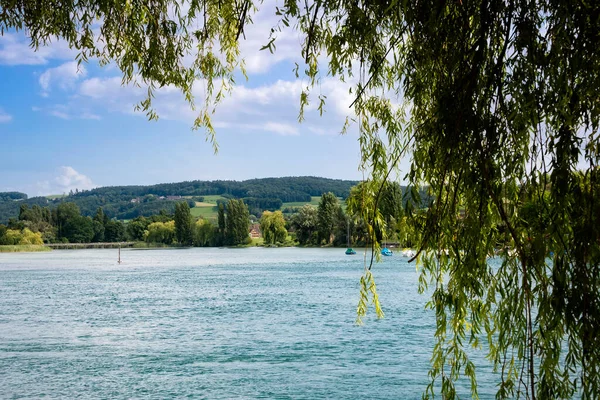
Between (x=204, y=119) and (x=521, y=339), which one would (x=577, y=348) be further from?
(x=204, y=119)

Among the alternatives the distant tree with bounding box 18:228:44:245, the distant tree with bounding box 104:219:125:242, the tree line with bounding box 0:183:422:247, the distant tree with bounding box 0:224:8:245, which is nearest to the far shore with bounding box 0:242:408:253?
the tree line with bounding box 0:183:422:247

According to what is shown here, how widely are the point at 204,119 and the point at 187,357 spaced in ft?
44.0

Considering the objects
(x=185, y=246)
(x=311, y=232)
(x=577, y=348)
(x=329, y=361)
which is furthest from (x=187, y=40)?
(x=185, y=246)

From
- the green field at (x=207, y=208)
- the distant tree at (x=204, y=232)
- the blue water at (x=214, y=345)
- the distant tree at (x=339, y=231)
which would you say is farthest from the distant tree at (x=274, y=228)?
the blue water at (x=214, y=345)

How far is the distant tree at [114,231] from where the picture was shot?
145375 mm

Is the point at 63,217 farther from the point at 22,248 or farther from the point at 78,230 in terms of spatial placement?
the point at 22,248

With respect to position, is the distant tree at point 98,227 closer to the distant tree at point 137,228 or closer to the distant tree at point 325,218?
the distant tree at point 137,228

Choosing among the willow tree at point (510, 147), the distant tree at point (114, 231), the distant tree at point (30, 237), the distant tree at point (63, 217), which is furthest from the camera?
the distant tree at point (114, 231)

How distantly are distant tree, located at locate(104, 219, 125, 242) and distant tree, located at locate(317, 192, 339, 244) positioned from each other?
2390 inches

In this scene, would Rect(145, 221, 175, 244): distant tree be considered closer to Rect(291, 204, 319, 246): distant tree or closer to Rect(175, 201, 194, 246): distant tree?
Rect(175, 201, 194, 246): distant tree

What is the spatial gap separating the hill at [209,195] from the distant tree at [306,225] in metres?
30.2

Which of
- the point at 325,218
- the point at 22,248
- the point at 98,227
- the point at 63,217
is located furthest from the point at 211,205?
the point at 325,218

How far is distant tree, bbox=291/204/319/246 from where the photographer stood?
102 metres

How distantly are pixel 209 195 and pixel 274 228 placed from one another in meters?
66.6
